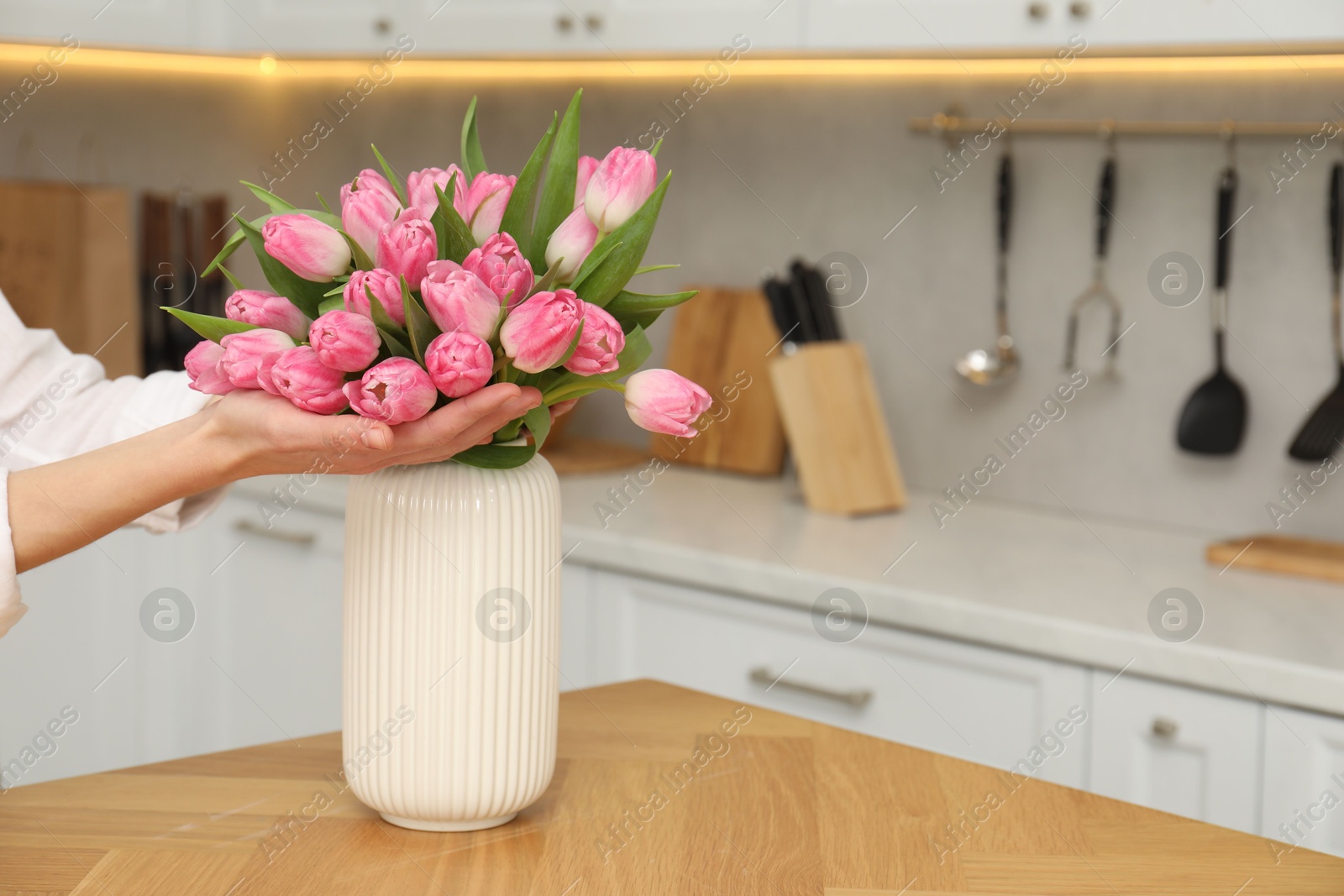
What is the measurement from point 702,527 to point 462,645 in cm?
102

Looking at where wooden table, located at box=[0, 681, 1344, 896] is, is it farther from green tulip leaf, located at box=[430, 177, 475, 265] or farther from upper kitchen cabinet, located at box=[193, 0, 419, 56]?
upper kitchen cabinet, located at box=[193, 0, 419, 56]

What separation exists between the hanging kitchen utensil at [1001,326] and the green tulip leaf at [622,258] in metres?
1.31

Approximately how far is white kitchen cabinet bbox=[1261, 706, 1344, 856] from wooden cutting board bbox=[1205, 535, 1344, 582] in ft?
1.23

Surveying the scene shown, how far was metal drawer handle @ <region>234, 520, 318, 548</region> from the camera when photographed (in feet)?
6.57

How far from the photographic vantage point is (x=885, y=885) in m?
0.74

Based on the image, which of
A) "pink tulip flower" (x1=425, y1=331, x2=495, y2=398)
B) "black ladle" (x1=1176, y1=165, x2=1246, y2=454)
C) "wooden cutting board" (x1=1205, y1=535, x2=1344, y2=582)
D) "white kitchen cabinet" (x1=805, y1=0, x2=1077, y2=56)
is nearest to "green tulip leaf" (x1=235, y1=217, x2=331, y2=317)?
"pink tulip flower" (x1=425, y1=331, x2=495, y2=398)

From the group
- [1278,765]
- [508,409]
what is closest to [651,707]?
[508,409]

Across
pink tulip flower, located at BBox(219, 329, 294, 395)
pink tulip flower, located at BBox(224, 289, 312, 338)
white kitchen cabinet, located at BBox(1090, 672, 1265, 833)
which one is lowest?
white kitchen cabinet, located at BBox(1090, 672, 1265, 833)

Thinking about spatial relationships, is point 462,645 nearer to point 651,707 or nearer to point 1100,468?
point 651,707

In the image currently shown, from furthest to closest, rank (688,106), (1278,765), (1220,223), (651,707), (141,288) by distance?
(141,288) → (688,106) → (1220,223) → (1278,765) → (651,707)

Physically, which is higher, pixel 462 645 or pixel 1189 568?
pixel 462 645

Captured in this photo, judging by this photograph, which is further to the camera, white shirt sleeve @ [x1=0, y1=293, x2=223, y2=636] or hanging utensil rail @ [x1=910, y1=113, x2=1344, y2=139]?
hanging utensil rail @ [x1=910, y1=113, x2=1344, y2=139]

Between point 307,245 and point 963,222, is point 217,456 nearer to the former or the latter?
point 307,245

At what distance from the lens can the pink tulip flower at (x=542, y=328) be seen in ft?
2.16
